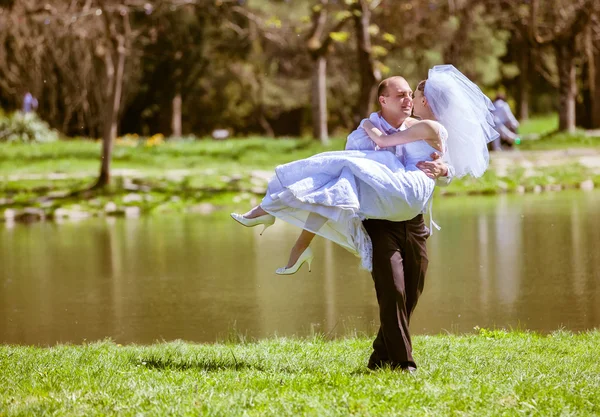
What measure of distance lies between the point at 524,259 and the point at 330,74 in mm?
39733

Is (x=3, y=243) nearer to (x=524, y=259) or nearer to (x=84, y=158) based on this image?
(x=524, y=259)

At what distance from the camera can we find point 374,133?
21.6 feet

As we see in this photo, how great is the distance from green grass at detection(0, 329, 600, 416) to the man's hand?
1241mm

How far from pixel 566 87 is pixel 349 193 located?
26877mm

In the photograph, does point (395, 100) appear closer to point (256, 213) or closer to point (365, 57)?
point (256, 213)

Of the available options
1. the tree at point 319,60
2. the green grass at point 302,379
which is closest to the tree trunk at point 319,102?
the tree at point 319,60

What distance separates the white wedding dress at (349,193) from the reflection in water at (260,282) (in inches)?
109

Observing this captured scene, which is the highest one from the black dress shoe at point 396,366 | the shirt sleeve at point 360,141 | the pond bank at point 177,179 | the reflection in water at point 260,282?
the shirt sleeve at point 360,141

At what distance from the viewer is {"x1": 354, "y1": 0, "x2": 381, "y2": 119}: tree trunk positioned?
86.1ft

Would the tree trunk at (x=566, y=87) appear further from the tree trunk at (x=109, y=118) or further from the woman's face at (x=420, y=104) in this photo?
the woman's face at (x=420, y=104)

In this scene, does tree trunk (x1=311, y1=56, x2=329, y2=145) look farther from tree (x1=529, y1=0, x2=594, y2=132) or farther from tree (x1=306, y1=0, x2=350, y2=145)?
tree (x1=529, y1=0, x2=594, y2=132)

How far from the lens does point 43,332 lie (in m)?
9.73

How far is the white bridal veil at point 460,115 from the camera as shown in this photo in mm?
6840

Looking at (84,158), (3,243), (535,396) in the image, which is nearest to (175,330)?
(535,396)
